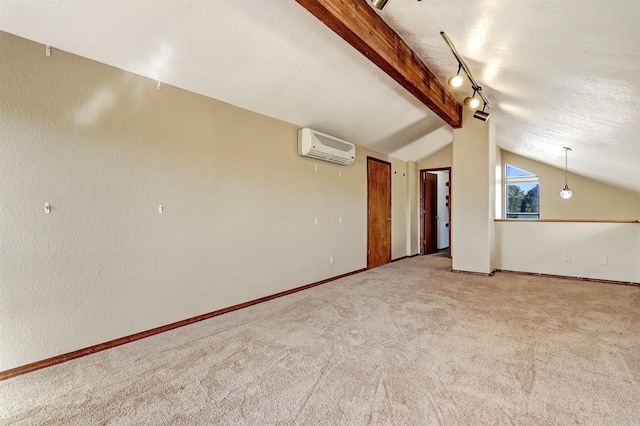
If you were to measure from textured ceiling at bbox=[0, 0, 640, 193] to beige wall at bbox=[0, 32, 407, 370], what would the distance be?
0.24 m

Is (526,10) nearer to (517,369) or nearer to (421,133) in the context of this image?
(517,369)

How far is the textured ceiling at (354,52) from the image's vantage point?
1990 mm

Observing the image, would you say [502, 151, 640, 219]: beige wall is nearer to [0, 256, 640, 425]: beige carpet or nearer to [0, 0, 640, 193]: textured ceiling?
[0, 0, 640, 193]: textured ceiling

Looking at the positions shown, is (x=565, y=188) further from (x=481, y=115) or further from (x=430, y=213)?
(x=481, y=115)

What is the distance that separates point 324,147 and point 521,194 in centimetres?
621

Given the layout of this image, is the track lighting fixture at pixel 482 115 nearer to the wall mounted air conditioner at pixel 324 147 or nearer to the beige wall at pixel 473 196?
the beige wall at pixel 473 196

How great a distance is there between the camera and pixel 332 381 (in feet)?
6.43

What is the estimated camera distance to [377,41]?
267 cm

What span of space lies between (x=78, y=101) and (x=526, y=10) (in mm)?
3171

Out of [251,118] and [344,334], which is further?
[251,118]

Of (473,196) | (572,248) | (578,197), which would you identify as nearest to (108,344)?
(473,196)

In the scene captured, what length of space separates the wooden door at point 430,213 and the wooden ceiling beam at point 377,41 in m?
3.80

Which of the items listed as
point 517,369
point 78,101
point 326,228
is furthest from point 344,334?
point 78,101

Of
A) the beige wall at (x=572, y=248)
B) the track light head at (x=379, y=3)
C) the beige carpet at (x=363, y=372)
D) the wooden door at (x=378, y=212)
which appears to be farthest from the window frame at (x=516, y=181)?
the track light head at (x=379, y=3)
